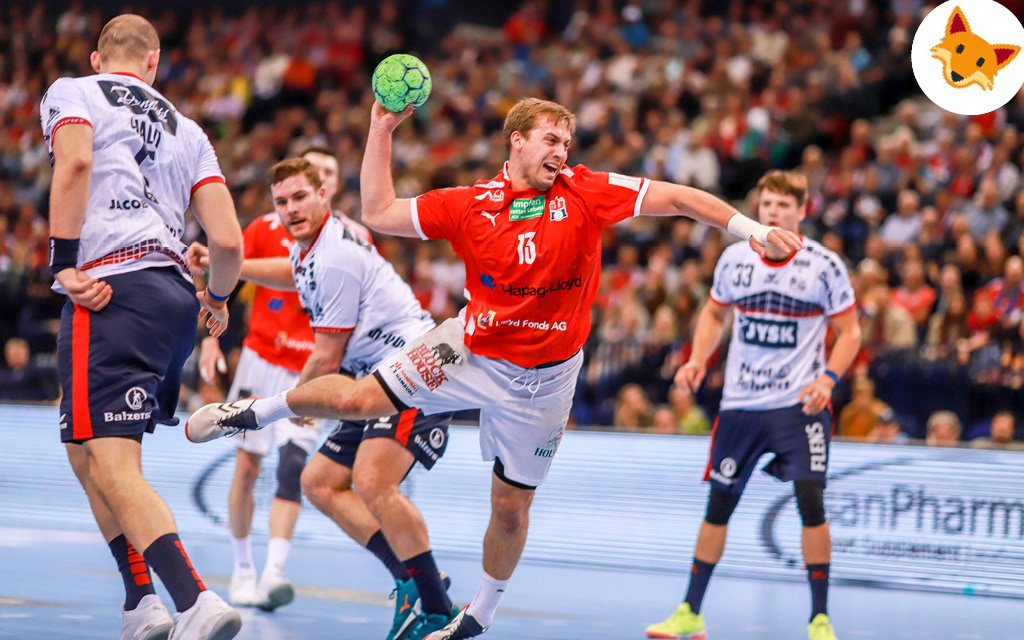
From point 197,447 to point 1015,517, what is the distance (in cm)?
684

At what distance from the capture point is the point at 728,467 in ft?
24.2

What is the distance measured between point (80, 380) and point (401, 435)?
1.91 m

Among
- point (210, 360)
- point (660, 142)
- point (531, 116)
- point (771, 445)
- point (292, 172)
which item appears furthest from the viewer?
point (660, 142)

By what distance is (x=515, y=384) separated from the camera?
5.74 meters

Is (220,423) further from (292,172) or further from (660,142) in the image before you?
(660,142)

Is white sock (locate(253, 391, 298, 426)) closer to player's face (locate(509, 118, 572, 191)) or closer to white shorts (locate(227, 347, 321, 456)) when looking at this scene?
player's face (locate(509, 118, 572, 191))

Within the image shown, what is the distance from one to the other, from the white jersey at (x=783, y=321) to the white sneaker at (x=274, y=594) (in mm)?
2748

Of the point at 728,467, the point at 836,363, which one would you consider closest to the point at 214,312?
the point at 728,467

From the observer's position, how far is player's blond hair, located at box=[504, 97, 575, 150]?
574 cm

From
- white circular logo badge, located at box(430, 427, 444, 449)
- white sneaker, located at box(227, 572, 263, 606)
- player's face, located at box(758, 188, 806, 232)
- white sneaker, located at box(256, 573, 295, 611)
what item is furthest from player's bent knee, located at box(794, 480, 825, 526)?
white sneaker, located at box(227, 572, 263, 606)

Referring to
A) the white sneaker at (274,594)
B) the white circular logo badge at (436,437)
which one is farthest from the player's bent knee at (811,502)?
the white sneaker at (274,594)

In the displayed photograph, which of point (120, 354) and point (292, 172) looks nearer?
point (120, 354)

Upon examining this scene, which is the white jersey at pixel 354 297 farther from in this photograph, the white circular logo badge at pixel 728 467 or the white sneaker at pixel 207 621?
the white sneaker at pixel 207 621

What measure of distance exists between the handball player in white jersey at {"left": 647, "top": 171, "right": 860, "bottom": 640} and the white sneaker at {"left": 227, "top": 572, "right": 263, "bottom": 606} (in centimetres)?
248
